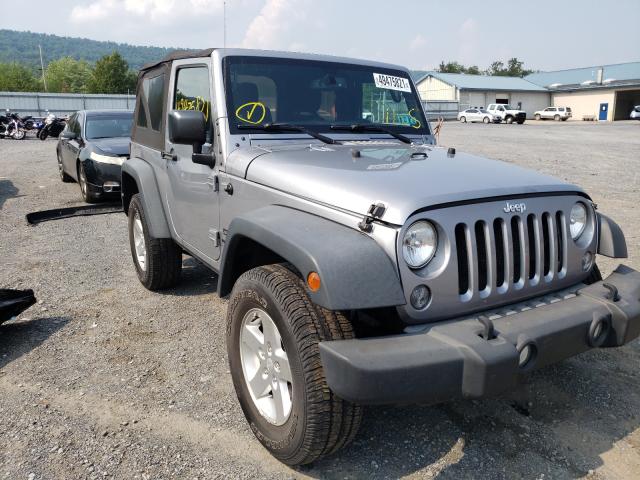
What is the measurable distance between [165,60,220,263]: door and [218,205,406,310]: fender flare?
3.73 ft

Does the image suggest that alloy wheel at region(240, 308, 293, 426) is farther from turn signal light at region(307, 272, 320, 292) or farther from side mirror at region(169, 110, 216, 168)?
side mirror at region(169, 110, 216, 168)

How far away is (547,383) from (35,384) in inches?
128

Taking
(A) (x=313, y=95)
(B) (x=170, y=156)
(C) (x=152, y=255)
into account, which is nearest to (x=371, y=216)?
(A) (x=313, y=95)

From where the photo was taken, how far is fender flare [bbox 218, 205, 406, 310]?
7.11 ft

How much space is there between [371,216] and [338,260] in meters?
0.29

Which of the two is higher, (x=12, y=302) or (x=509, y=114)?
(x=509, y=114)

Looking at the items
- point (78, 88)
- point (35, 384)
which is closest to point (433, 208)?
point (35, 384)

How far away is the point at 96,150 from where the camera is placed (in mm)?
9148

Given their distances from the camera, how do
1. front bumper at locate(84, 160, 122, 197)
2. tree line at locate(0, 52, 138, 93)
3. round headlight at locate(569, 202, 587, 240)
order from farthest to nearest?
tree line at locate(0, 52, 138, 93) → front bumper at locate(84, 160, 122, 197) → round headlight at locate(569, 202, 587, 240)

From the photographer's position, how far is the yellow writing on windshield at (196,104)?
3.67 meters

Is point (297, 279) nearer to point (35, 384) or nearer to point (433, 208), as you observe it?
point (433, 208)

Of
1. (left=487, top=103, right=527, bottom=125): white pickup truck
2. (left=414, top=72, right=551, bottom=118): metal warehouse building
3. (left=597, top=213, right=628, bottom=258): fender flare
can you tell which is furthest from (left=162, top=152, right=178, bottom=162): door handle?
(left=414, top=72, right=551, bottom=118): metal warehouse building

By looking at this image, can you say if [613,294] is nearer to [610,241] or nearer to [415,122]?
[610,241]

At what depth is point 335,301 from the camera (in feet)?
7.03
